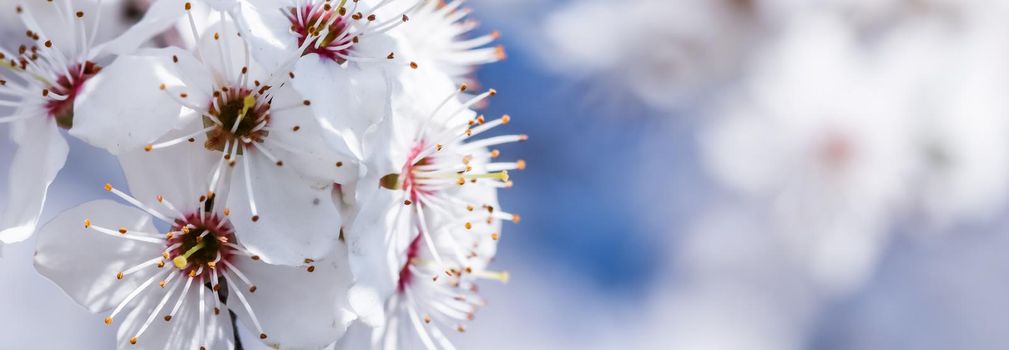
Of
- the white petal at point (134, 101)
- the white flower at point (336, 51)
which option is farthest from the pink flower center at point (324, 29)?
the white petal at point (134, 101)

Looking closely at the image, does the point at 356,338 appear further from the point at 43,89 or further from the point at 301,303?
the point at 43,89

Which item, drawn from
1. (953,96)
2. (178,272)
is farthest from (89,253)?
(953,96)

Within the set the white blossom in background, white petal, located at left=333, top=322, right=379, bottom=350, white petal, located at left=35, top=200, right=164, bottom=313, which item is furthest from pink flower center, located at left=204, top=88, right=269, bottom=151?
the white blossom in background

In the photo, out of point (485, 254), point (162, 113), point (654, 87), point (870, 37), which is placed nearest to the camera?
point (162, 113)

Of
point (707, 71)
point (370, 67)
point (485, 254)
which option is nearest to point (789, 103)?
point (707, 71)

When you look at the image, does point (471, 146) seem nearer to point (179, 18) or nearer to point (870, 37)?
point (179, 18)
